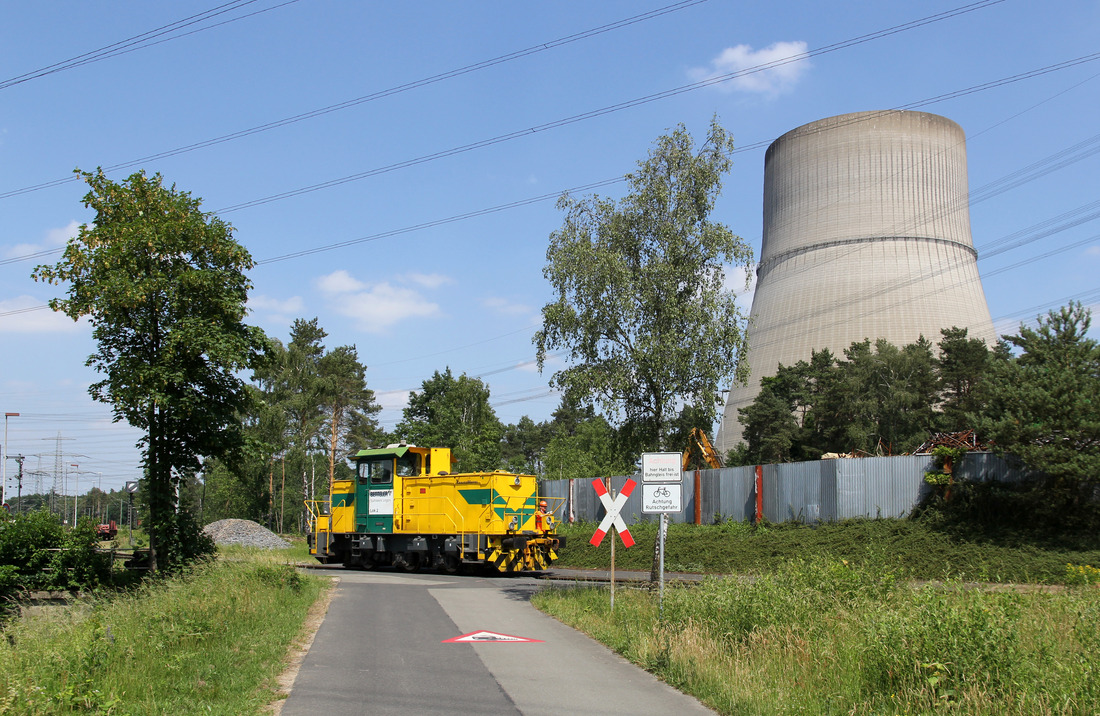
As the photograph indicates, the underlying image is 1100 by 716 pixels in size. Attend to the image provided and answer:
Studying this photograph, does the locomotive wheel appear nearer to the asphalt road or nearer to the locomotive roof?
the locomotive roof

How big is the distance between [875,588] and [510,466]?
7299 centimetres

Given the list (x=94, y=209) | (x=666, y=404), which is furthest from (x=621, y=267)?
(x=94, y=209)

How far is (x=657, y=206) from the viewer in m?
17.3

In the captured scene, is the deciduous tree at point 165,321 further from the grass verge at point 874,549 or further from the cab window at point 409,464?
the grass verge at point 874,549

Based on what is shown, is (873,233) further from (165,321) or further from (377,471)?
(165,321)

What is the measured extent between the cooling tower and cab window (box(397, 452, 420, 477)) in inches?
1053

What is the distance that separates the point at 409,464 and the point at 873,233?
33.6 metres

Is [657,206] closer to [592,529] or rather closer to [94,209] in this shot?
[94,209]

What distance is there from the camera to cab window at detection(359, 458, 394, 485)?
27.9 m

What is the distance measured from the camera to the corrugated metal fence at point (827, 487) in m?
25.9

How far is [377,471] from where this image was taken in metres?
28.3

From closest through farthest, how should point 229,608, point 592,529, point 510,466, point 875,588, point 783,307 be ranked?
1. point 875,588
2. point 229,608
3. point 592,529
4. point 783,307
5. point 510,466

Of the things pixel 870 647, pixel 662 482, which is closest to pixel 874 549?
pixel 662 482

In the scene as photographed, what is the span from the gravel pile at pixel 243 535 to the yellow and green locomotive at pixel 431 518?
42.1 ft
